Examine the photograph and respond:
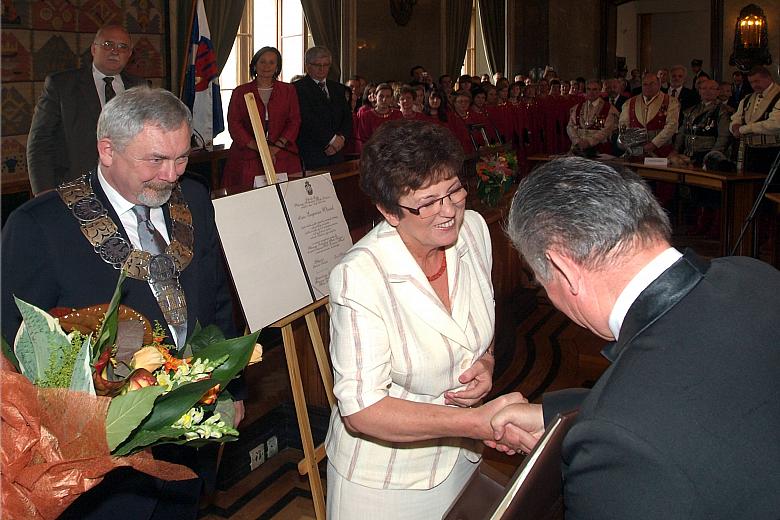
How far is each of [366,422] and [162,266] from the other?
69 cm

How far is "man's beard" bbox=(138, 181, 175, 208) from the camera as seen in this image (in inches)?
80.8

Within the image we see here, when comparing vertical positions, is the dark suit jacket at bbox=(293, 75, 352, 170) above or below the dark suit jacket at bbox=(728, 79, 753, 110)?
below

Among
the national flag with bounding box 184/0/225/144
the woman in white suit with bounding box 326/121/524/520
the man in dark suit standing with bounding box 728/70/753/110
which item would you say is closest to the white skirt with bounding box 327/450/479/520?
the woman in white suit with bounding box 326/121/524/520

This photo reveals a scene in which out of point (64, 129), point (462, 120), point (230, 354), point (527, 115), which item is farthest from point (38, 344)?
point (527, 115)

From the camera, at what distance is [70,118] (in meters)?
4.56

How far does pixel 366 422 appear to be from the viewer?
6.07 ft

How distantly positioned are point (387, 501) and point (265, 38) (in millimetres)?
8862

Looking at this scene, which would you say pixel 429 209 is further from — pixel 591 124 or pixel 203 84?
pixel 591 124

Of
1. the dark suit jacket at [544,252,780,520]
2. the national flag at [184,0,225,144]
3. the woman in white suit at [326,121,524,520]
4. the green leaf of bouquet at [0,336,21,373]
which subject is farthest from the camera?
the national flag at [184,0,225,144]

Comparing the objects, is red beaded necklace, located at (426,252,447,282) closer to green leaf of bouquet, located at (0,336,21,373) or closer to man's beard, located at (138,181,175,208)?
man's beard, located at (138,181,175,208)

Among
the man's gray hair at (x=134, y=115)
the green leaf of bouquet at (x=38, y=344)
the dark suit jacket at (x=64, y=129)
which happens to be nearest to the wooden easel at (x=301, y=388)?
the man's gray hair at (x=134, y=115)

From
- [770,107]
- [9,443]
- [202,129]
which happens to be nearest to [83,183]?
[9,443]

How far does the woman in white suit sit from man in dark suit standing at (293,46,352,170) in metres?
4.92

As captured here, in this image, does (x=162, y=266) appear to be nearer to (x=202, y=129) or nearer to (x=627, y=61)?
(x=202, y=129)
